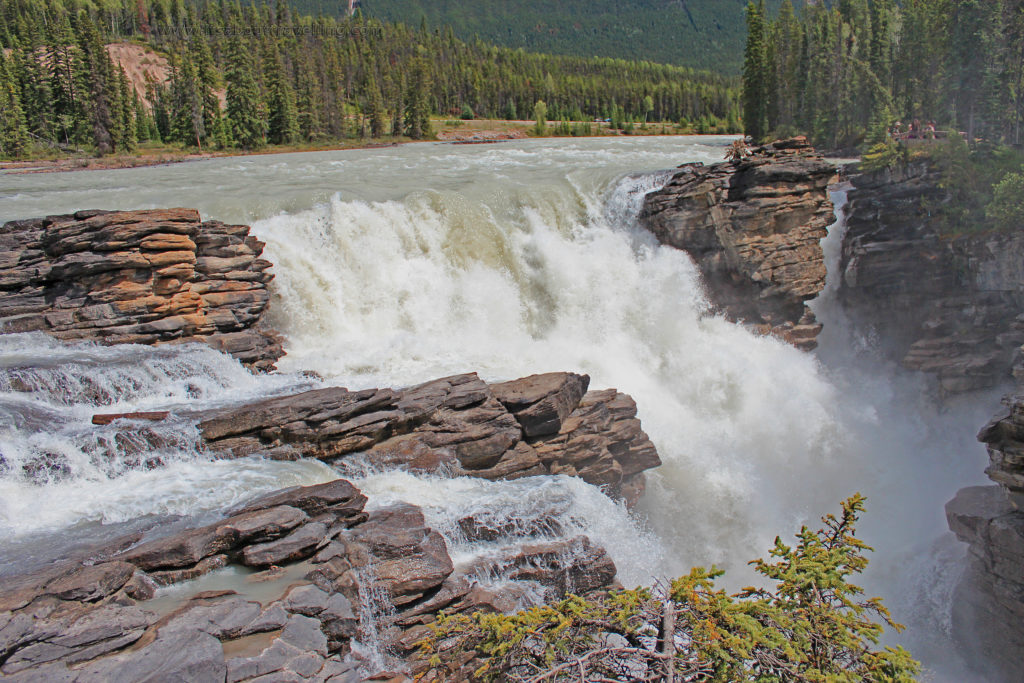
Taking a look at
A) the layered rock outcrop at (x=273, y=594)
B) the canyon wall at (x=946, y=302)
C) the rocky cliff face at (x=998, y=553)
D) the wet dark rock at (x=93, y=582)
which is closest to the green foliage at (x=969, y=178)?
the canyon wall at (x=946, y=302)

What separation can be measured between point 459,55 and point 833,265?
116 meters

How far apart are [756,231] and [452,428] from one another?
15.3m

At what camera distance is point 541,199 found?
78.2 feet

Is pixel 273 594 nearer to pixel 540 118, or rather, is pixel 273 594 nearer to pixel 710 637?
pixel 710 637

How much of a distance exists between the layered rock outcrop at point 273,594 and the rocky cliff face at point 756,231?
1568 cm

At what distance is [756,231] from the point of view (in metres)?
23.4

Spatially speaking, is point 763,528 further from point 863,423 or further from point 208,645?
point 208,645

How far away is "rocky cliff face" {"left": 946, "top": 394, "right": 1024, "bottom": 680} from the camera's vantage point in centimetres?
1232

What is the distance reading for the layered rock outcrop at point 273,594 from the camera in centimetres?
655

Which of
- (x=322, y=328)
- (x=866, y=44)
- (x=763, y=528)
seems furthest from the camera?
(x=866, y=44)

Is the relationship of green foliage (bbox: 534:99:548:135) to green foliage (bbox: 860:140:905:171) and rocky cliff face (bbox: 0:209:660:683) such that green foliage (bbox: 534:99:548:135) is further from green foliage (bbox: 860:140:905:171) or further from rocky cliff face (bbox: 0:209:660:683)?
rocky cliff face (bbox: 0:209:660:683)

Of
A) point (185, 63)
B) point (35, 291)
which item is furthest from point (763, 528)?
point (185, 63)

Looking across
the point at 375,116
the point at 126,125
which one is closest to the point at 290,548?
the point at 126,125

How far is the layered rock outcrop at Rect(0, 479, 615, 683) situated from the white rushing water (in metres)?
0.87
